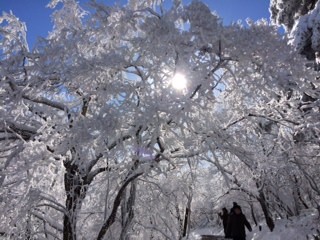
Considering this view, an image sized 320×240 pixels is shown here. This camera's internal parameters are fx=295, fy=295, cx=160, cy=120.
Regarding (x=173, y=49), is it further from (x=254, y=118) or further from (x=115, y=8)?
(x=254, y=118)

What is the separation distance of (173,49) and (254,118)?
2471 mm

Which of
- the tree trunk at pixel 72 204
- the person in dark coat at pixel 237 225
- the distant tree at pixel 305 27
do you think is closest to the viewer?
the tree trunk at pixel 72 204

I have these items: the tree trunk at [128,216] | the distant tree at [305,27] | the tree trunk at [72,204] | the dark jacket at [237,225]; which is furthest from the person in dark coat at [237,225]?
the distant tree at [305,27]

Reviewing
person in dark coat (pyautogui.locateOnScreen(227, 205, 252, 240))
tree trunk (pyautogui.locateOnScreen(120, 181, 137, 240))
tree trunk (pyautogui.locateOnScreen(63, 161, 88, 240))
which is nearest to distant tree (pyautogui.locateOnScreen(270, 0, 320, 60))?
person in dark coat (pyautogui.locateOnScreen(227, 205, 252, 240))

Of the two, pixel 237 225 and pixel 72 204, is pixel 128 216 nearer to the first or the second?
pixel 72 204

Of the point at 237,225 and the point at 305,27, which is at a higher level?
the point at 305,27

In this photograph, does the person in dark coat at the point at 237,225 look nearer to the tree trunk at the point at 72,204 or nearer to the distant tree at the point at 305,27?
the tree trunk at the point at 72,204

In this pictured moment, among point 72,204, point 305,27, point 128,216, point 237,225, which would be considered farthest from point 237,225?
point 305,27

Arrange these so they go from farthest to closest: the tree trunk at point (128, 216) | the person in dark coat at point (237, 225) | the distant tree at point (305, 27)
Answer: the distant tree at point (305, 27)
the person in dark coat at point (237, 225)
the tree trunk at point (128, 216)

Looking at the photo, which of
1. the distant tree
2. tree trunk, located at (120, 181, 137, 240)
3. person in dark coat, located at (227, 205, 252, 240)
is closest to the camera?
tree trunk, located at (120, 181, 137, 240)

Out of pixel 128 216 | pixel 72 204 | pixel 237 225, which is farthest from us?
pixel 237 225

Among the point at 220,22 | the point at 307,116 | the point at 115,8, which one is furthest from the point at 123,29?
the point at 307,116

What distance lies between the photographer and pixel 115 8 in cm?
507

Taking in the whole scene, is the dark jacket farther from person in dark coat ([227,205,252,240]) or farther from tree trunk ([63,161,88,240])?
tree trunk ([63,161,88,240])
